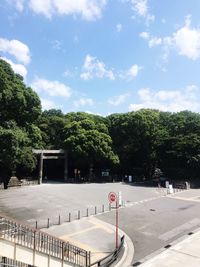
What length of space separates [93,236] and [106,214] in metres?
6.06

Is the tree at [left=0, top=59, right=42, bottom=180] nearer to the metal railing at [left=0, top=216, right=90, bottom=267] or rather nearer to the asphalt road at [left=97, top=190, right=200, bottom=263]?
the asphalt road at [left=97, top=190, right=200, bottom=263]

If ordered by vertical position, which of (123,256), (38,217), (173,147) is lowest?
(123,256)

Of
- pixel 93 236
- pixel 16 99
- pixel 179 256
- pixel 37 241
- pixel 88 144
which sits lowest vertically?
pixel 179 256

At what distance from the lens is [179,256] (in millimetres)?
16547

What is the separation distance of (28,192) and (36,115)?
12.2 metres

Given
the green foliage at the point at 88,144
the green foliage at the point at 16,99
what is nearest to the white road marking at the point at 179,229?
the green foliage at the point at 16,99

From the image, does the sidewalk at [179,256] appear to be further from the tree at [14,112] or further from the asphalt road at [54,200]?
the tree at [14,112]

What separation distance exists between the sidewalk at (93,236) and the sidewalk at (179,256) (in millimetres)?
1352

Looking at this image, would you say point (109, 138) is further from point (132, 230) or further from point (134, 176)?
point (132, 230)

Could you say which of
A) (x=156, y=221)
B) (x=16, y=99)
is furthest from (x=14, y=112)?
(x=156, y=221)

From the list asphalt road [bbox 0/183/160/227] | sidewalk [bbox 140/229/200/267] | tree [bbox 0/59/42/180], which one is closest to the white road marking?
sidewalk [bbox 140/229/200/267]

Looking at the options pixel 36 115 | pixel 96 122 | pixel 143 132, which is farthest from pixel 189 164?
pixel 36 115

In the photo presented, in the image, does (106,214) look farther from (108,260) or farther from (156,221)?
(108,260)

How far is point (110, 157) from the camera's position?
4962cm
